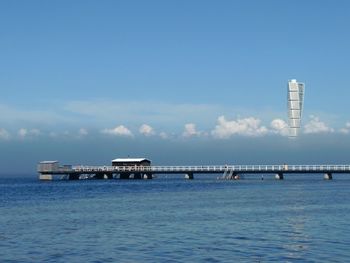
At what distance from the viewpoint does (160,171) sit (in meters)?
129

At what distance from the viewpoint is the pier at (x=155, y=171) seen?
395 feet

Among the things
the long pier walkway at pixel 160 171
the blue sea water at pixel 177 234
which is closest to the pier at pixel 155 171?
the long pier walkway at pixel 160 171

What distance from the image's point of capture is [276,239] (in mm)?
29609

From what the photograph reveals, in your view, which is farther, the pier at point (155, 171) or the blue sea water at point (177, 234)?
the pier at point (155, 171)

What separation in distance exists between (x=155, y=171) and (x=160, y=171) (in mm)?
1638

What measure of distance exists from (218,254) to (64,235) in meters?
9.71

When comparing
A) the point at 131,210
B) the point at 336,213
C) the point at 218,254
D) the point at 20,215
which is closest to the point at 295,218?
the point at 336,213

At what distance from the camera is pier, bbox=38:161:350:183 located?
120500mm

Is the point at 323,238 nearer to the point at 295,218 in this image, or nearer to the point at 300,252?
the point at 300,252

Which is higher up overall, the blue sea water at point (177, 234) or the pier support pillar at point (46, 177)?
the pier support pillar at point (46, 177)

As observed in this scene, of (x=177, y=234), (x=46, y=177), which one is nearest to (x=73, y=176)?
(x=46, y=177)

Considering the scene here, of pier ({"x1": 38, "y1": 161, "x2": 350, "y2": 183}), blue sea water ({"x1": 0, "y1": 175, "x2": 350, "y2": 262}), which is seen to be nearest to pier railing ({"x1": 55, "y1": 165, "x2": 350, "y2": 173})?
pier ({"x1": 38, "y1": 161, "x2": 350, "y2": 183})

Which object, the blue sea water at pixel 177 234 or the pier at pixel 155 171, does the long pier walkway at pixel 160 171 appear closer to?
the pier at pixel 155 171

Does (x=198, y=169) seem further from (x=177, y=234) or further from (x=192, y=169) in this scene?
(x=177, y=234)
